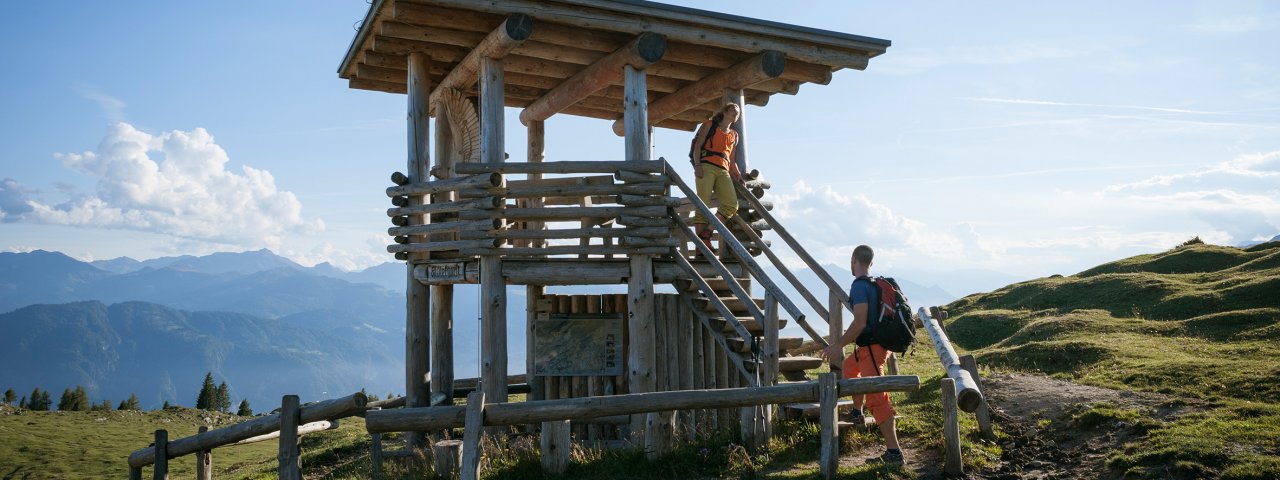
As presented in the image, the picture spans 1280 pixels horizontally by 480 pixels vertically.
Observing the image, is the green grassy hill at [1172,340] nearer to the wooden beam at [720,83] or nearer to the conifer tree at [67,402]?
the wooden beam at [720,83]

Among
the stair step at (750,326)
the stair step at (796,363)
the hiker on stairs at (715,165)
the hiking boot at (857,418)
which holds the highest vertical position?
the hiker on stairs at (715,165)

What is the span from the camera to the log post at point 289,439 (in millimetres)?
9875

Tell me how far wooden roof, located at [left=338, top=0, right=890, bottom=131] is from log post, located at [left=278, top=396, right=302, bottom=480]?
5383 mm

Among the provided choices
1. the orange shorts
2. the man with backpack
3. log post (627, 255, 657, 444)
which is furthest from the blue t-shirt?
log post (627, 255, 657, 444)

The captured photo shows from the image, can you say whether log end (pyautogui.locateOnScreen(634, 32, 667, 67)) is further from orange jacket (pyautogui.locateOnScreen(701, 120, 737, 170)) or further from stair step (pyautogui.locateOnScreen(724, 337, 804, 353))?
stair step (pyautogui.locateOnScreen(724, 337, 804, 353))

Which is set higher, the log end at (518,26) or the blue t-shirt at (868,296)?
the log end at (518,26)

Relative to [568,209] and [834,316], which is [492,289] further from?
[834,316]

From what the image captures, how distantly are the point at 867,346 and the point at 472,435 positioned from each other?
13.1 ft

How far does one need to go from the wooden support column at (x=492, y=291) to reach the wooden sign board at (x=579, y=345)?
53.6 inches

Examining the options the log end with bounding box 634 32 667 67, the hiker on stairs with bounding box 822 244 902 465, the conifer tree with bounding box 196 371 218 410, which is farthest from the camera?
the conifer tree with bounding box 196 371 218 410

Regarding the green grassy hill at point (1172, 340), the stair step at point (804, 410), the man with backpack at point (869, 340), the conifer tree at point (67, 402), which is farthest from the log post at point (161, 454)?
the conifer tree at point (67, 402)

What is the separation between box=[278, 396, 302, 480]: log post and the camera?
389 inches

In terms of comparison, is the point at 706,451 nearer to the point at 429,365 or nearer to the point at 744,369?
the point at 744,369

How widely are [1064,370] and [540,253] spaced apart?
822 cm
